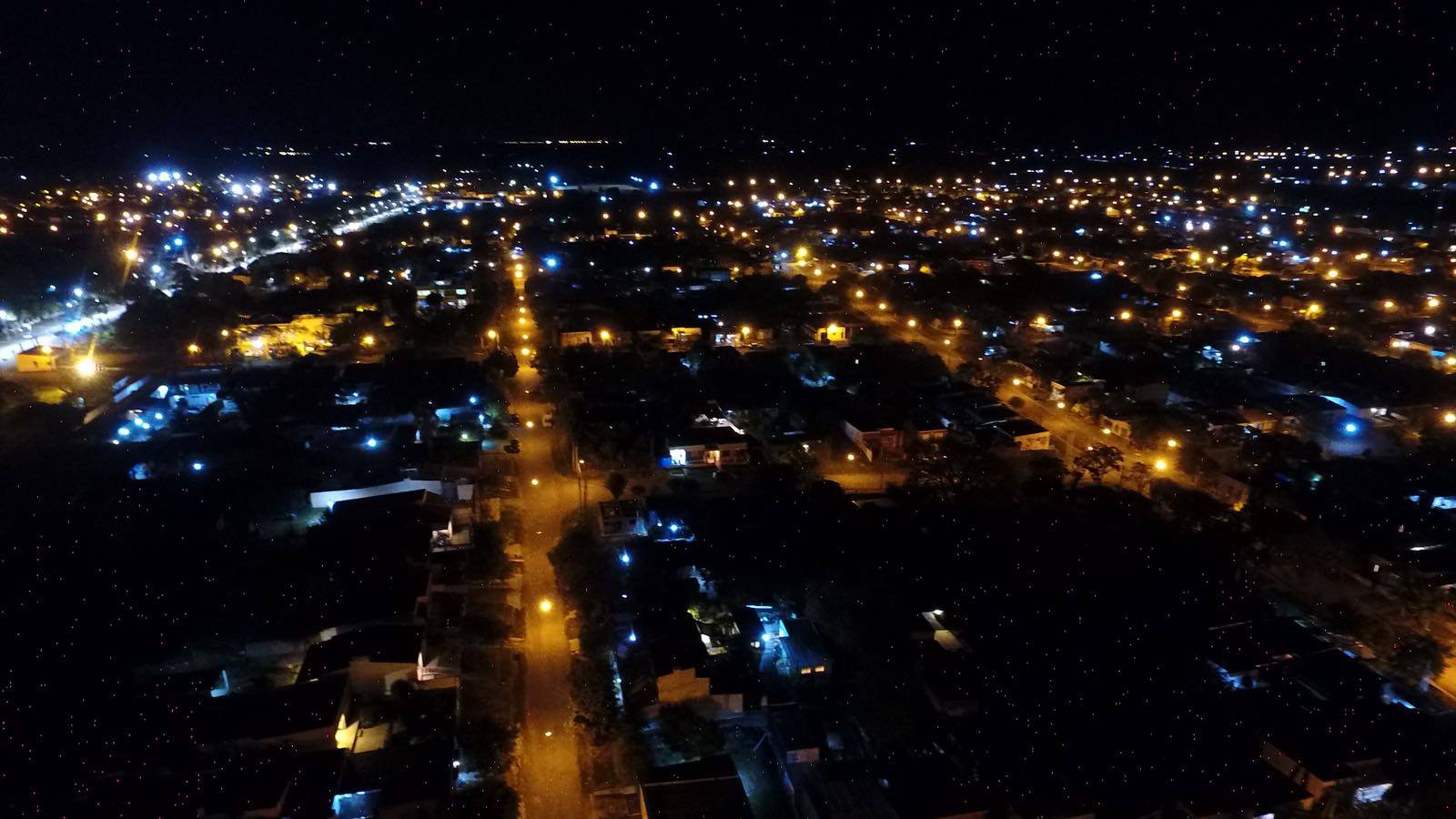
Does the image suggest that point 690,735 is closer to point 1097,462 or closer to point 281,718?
point 281,718

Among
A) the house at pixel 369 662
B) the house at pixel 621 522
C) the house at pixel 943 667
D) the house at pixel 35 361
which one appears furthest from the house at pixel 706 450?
the house at pixel 35 361

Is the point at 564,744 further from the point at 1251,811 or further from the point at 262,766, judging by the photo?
the point at 1251,811

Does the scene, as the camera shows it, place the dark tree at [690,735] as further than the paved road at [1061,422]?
No

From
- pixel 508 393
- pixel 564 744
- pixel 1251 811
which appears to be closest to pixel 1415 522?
pixel 1251 811

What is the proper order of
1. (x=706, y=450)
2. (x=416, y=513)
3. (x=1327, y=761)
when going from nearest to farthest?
(x=1327, y=761)
(x=416, y=513)
(x=706, y=450)

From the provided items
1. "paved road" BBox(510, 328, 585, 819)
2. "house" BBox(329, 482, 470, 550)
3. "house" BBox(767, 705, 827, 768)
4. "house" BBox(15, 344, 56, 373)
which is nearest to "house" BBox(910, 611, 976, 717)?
"house" BBox(767, 705, 827, 768)

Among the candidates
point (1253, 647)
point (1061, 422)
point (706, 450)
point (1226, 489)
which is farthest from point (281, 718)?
point (1061, 422)

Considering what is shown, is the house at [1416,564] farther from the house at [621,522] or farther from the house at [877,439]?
the house at [621,522]
